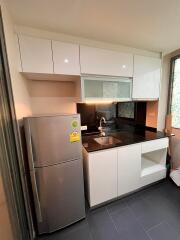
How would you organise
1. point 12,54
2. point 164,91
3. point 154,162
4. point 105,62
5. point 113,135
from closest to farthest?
point 12,54
point 105,62
point 113,135
point 154,162
point 164,91

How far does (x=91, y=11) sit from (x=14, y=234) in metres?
Result: 2.20

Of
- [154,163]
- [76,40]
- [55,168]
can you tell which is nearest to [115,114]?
[154,163]

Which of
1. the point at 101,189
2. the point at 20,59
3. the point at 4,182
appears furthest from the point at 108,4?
the point at 101,189

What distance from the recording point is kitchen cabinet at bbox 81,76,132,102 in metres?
1.57

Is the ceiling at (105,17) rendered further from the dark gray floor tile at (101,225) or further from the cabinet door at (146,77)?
the dark gray floor tile at (101,225)

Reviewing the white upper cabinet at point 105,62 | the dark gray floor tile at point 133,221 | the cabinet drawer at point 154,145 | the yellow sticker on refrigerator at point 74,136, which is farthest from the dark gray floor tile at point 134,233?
the white upper cabinet at point 105,62

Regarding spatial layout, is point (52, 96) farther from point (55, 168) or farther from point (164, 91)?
point (164, 91)

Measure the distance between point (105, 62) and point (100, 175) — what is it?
1.56 m

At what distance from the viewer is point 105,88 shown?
1.69m

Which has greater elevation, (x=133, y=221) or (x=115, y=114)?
(x=115, y=114)

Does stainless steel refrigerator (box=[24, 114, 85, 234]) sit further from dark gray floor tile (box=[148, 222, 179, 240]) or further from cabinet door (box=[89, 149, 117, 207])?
dark gray floor tile (box=[148, 222, 179, 240])

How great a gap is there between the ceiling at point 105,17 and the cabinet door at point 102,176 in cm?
155

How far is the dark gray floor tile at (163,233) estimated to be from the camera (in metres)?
1.21

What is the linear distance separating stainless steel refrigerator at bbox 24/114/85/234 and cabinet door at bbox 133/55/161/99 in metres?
1.24
